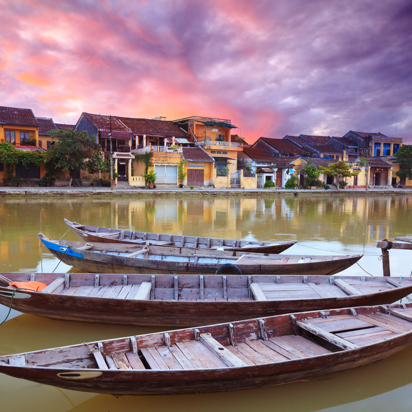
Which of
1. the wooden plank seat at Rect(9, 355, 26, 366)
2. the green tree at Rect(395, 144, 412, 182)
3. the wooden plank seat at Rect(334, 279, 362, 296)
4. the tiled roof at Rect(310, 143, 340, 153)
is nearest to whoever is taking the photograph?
the wooden plank seat at Rect(9, 355, 26, 366)

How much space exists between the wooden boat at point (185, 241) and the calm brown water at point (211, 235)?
1.19 metres

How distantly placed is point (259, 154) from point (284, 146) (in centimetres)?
568

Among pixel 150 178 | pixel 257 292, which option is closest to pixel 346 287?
pixel 257 292

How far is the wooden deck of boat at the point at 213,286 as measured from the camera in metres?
5.54

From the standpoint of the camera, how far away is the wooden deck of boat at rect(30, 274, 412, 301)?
18.2 ft

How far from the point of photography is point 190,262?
6.73 m

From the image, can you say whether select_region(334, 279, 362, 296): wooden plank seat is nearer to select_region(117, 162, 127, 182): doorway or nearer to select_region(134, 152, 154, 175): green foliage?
select_region(134, 152, 154, 175): green foliage

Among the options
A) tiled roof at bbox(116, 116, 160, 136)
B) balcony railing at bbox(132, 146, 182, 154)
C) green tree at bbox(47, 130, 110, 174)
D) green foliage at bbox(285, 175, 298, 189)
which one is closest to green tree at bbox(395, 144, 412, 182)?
green foliage at bbox(285, 175, 298, 189)

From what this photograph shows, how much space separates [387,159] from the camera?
47.1 m

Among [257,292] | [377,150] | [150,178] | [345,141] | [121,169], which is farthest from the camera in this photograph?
[345,141]

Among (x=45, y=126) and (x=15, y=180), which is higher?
(x=45, y=126)

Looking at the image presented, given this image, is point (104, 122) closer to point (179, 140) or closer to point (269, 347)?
point (179, 140)

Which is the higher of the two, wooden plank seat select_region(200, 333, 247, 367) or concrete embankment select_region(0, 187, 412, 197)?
concrete embankment select_region(0, 187, 412, 197)

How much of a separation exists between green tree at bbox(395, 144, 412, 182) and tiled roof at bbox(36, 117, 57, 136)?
139 ft
